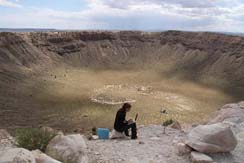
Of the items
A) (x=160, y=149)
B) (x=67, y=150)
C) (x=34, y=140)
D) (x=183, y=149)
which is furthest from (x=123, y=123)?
(x=67, y=150)

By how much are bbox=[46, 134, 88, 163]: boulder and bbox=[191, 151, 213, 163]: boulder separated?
291cm

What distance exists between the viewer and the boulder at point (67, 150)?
838cm

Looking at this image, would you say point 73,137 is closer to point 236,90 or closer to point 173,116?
point 173,116

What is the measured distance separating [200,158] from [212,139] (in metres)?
0.69

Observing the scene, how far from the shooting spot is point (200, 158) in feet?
31.6

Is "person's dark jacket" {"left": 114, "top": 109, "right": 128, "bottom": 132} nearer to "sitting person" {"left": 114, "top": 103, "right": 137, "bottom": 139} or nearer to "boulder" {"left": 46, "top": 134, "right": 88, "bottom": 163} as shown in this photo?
"sitting person" {"left": 114, "top": 103, "right": 137, "bottom": 139}

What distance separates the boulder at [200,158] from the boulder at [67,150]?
2907mm

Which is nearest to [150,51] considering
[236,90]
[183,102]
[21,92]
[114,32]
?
[114,32]

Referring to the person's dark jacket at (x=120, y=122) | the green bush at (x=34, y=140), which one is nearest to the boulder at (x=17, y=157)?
the green bush at (x=34, y=140)

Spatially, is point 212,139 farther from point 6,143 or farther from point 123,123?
point 6,143

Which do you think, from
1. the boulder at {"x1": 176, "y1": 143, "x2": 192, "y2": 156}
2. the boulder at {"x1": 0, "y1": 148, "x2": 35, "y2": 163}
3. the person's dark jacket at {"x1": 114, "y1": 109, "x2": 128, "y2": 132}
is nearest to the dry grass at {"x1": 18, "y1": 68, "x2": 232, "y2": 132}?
the person's dark jacket at {"x1": 114, "y1": 109, "x2": 128, "y2": 132}

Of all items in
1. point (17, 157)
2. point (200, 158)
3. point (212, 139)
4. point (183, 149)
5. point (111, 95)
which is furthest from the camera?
point (111, 95)

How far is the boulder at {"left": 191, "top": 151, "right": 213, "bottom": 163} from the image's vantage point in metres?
9.52

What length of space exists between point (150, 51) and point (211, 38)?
1264cm
